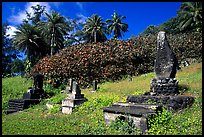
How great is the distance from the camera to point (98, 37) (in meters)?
48.1

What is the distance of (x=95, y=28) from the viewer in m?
46.2

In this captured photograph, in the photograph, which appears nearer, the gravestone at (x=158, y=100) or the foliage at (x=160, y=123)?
the foliage at (x=160, y=123)

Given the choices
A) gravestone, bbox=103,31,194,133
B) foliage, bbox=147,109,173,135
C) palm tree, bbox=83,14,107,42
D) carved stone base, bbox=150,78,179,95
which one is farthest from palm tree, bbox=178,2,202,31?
foliage, bbox=147,109,173,135

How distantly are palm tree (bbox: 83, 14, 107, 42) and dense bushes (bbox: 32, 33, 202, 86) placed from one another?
1918 cm

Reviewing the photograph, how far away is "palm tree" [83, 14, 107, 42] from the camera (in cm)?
4642

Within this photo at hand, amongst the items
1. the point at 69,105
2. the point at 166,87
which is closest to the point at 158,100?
the point at 166,87

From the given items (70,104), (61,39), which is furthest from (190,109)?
(61,39)

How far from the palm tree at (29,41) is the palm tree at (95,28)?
955cm

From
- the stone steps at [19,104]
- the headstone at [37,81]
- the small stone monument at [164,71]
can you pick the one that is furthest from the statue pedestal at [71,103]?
the headstone at [37,81]

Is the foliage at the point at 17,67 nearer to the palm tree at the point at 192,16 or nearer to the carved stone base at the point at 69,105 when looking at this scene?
the palm tree at the point at 192,16

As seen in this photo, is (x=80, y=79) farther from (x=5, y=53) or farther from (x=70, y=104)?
(x=5, y=53)

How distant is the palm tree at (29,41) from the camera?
1543 inches

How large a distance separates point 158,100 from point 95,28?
35984 millimetres

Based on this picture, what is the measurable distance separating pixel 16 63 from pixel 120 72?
30.4 metres
